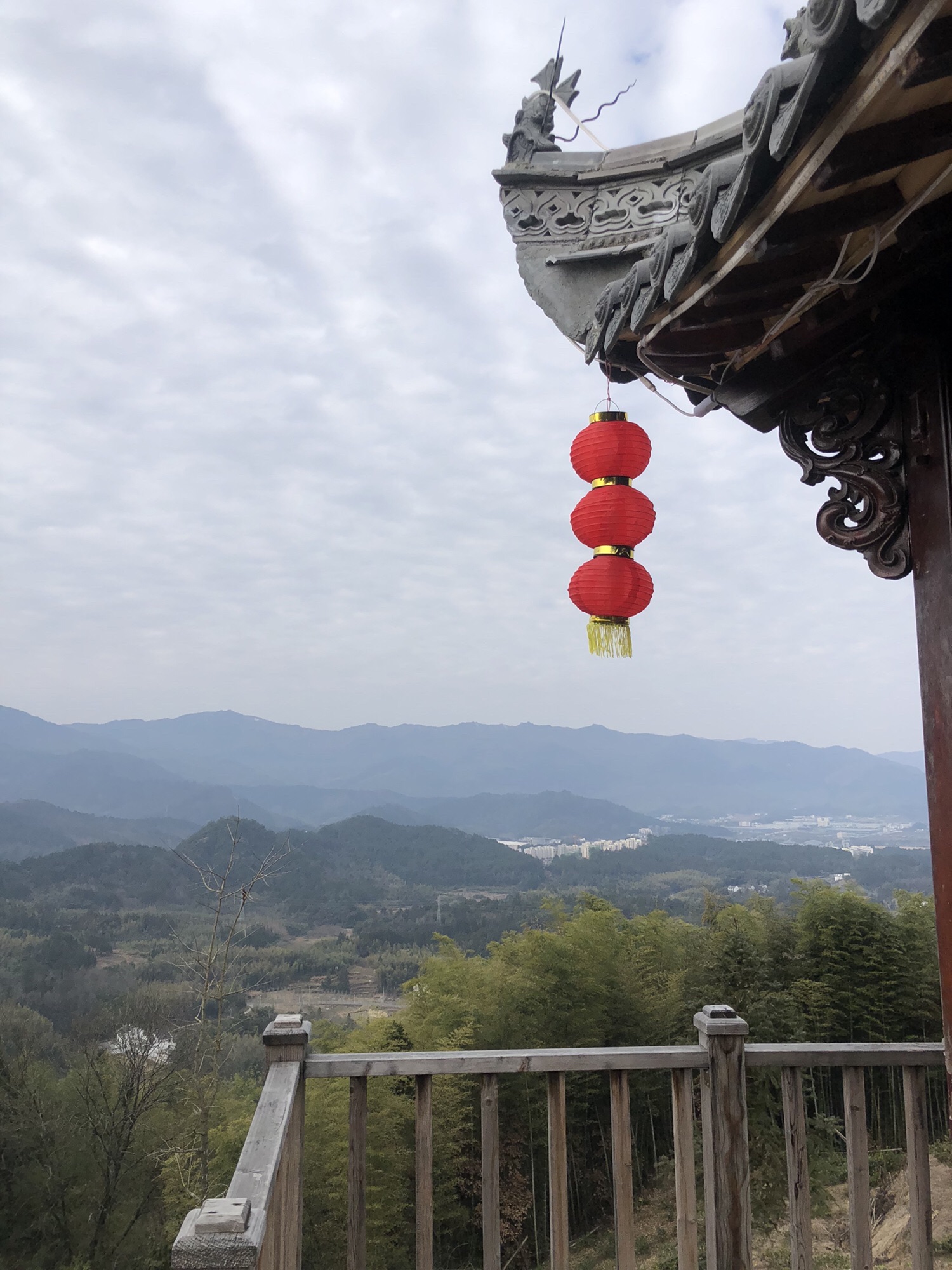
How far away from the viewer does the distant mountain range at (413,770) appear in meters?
90.9

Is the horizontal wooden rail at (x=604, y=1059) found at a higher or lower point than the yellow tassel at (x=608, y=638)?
lower

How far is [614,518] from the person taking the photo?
2432 millimetres

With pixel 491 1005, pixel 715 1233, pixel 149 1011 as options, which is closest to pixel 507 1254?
pixel 491 1005

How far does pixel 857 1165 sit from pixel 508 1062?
2.68 feet

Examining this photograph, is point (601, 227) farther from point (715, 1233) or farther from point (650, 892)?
point (650, 892)

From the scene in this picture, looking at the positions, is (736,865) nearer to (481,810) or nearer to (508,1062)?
(508,1062)

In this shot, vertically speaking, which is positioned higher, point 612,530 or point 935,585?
point 612,530

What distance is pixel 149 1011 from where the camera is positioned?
1024cm

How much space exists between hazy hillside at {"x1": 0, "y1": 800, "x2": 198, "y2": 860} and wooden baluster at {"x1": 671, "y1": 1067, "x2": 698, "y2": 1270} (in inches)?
2087

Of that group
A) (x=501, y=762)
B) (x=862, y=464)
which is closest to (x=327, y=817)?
(x=501, y=762)

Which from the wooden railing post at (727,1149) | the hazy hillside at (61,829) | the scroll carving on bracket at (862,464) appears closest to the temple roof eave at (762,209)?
the scroll carving on bracket at (862,464)

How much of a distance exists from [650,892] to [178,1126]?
26014 mm

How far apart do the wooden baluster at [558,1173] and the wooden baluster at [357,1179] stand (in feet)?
1.37

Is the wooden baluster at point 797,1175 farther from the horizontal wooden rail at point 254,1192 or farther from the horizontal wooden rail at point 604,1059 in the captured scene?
the horizontal wooden rail at point 254,1192
